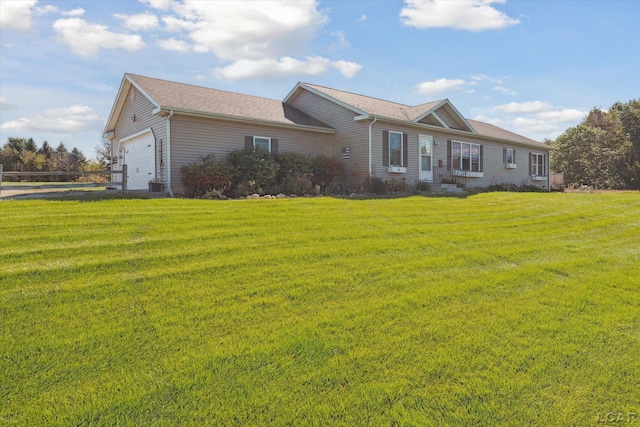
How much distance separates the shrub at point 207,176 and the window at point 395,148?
23.3 feet

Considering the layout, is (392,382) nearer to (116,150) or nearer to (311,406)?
(311,406)

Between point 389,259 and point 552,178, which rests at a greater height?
point 552,178

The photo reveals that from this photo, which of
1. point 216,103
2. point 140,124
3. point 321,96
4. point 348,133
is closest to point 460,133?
point 348,133

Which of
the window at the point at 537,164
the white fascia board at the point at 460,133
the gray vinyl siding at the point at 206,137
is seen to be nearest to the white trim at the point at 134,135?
the gray vinyl siding at the point at 206,137

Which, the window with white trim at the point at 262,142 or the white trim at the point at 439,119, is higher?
the white trim at the point at 439,119

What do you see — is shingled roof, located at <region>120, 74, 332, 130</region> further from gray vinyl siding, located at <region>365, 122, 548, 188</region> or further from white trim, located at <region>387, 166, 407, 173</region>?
white trim, located at <region>387, 166, 407, 173</region>

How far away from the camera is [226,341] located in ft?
11.9

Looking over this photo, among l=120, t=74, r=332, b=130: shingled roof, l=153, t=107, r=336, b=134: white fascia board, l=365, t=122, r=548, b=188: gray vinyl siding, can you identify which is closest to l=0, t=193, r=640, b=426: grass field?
l=153, t=107, r=336, b=134: white fascia board

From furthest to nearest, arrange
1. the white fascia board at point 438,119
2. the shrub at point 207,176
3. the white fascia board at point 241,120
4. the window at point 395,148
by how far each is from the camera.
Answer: the white fascia board at point 438,119 → the window at point 395,148 → the white fascia board at point 241,120 → the shrub at point 207,176

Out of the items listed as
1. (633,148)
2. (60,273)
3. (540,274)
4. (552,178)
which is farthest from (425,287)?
(633,148)

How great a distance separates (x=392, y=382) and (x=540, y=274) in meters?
3.56

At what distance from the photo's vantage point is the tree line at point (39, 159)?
101 feet

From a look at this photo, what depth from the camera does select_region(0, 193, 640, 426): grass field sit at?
113 inches

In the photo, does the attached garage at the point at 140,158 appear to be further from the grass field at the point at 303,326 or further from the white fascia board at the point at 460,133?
the white fascia board at the point at 460,133
